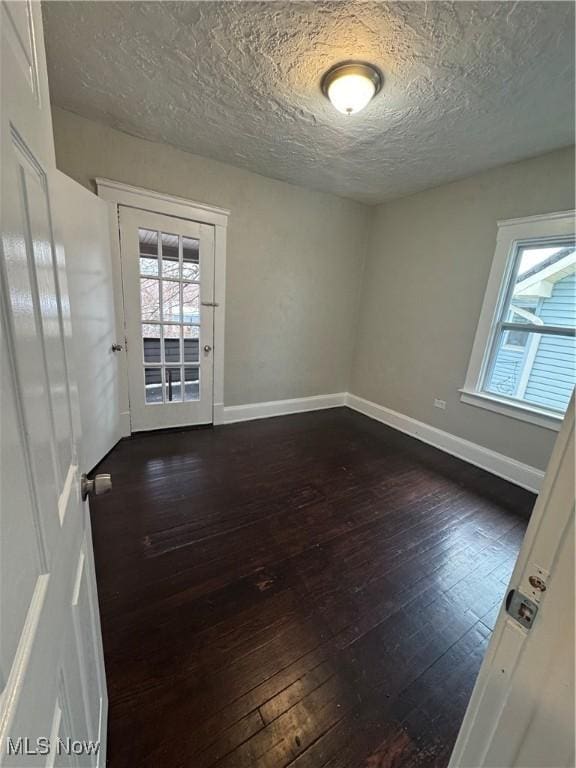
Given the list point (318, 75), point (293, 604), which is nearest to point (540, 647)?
point (293, 604)

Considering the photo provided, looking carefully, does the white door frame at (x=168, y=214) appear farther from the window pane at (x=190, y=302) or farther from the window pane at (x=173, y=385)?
the window pane at (x=173, y=385)

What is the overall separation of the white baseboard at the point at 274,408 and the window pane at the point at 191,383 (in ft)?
0.94

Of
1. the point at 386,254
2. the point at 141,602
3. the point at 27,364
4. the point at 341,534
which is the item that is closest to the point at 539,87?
the point at 386,254

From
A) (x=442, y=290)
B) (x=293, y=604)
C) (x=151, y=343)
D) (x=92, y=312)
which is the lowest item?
(x=293, y=604)

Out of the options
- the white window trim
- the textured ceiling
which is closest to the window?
the textured ceiling

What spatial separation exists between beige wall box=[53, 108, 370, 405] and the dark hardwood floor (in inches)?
56.3

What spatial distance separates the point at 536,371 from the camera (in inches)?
107

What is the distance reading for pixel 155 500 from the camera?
2.23 metres

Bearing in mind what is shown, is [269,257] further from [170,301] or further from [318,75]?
[318,75]

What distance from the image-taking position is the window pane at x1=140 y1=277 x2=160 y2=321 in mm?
2879

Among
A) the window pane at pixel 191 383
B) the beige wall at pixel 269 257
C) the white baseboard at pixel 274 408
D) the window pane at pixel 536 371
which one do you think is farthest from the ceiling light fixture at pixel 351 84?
the white baseboard at pixel 274 408

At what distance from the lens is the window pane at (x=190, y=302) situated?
306 centimetres

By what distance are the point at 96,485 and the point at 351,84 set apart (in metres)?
2.35

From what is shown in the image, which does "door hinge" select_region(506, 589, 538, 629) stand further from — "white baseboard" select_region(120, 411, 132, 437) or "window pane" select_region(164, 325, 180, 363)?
"white baseboard" select_region(120, 411, 132, 437)
